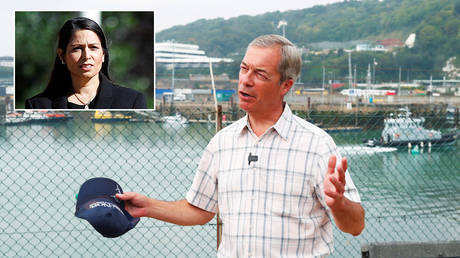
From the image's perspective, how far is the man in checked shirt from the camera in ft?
4.48

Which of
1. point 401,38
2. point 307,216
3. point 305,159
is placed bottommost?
point 307,216

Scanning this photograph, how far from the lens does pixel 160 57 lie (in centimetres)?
2158

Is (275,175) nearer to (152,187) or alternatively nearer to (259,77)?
(259,77)

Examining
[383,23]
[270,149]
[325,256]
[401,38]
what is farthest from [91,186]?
[383,23]

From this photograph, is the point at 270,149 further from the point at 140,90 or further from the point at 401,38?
the point at 401,38

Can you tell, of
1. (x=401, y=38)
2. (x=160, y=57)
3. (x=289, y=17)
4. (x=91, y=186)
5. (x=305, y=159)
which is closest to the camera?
(x=305, y=159)

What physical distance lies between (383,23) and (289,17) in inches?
336

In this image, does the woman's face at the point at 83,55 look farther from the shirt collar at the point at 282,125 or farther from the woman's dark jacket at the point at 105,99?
the shirt collar at the point at 282,125

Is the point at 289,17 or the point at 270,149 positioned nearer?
the point at 270,149

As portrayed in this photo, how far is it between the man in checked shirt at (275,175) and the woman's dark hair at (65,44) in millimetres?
2682

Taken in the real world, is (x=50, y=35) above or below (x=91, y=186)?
above

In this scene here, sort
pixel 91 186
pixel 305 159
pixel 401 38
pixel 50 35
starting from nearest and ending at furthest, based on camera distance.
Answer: pixel 305 159, pixel 91 186, pixel 50 35, pixel 401 38

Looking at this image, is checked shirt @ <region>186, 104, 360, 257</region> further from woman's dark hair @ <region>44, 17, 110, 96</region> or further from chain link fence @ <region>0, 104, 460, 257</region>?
woman's dark hair @ <region>44, 17, 110, 96</region>

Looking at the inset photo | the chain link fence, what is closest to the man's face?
the chain link fence
